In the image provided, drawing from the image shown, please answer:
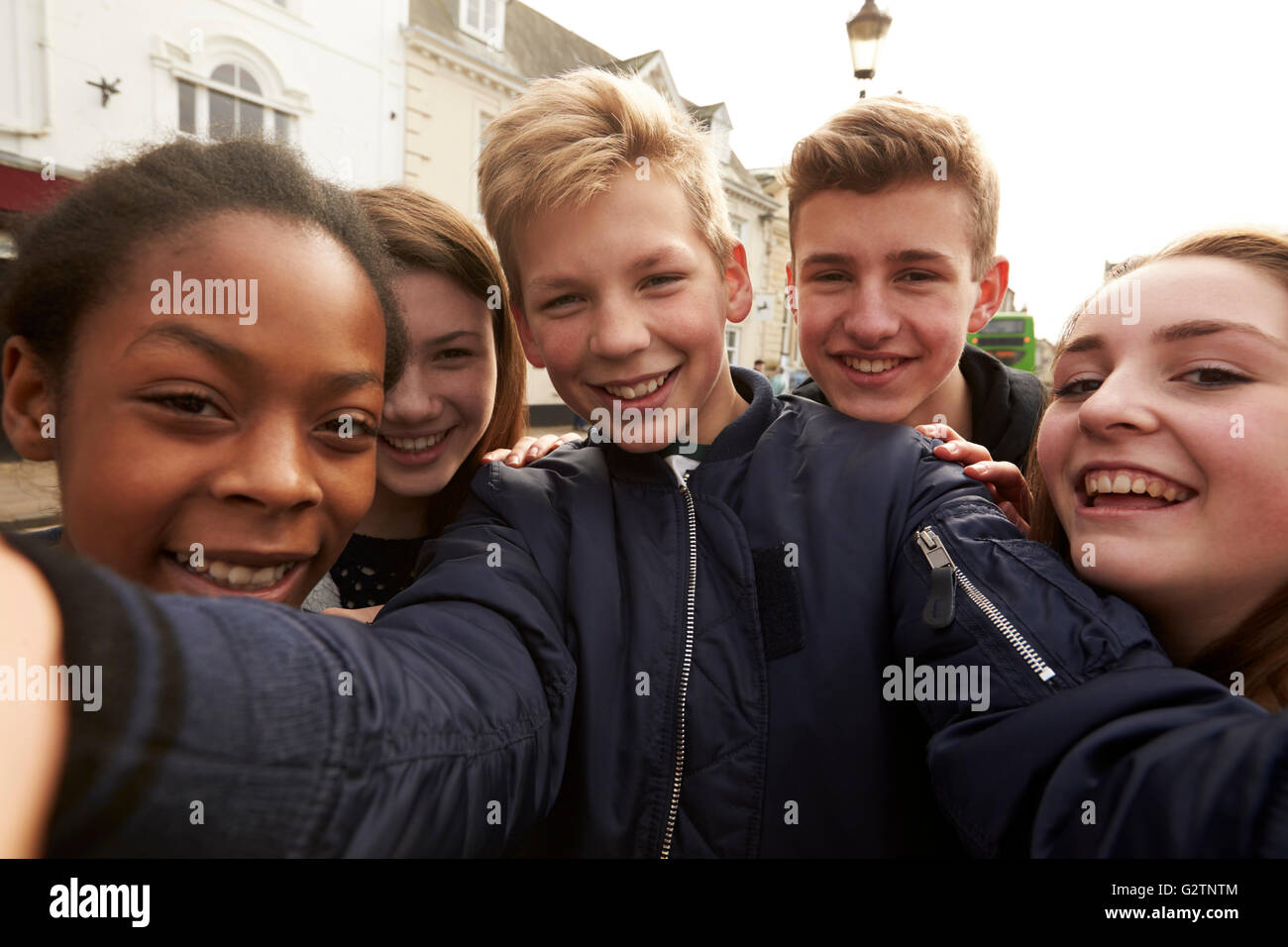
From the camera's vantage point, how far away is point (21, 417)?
91 cm

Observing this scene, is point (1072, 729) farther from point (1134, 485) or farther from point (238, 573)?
point (238, 573)

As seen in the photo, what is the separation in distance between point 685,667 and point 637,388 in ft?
1.82

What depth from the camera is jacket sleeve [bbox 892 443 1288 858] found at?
64 cm

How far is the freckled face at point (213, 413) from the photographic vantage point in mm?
848

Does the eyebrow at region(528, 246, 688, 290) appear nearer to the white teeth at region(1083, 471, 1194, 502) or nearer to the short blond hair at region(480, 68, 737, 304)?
the short blond hair at region(480, 68, 737, 304)

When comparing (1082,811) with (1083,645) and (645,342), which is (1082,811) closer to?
(1083,645)

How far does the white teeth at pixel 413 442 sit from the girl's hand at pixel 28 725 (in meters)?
1.16

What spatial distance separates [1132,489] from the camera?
93 cm

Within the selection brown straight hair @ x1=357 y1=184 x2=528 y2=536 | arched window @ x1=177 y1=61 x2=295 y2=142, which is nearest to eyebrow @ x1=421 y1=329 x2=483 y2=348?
brown straight hair @ x1=357 y1=184 x2=528 y2=536

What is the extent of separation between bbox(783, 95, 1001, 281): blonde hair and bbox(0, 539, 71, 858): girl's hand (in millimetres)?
1781

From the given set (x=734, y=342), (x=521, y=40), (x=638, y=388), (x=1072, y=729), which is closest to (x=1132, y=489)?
(x=1072, y=729)

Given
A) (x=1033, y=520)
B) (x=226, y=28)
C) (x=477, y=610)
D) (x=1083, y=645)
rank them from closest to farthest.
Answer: (x=1083, y=645) < (x=477, y=610) < (x=1033, y=520) < (x=226, y=28)
